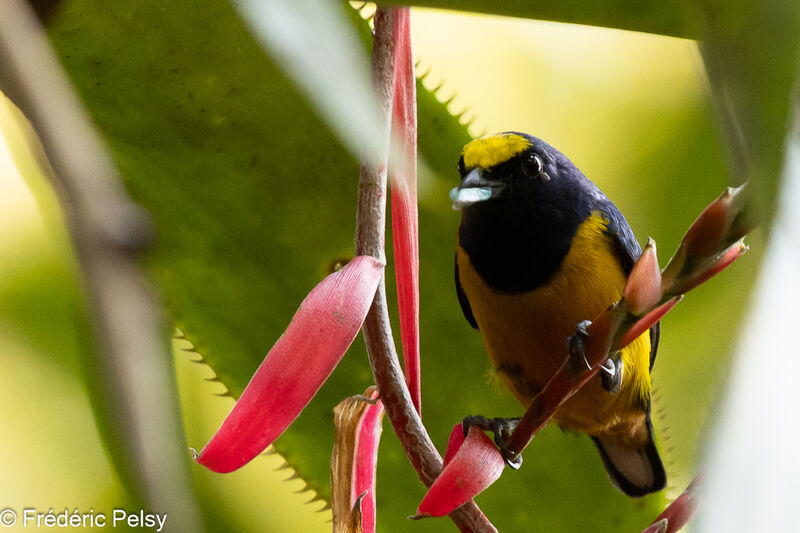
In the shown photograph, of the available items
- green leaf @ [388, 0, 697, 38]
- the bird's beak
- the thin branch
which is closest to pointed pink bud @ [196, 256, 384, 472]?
the thin branch

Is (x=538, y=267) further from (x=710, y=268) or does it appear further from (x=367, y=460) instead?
(x=710, y=268)

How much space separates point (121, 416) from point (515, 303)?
1.78 feet

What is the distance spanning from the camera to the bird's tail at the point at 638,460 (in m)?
0.81

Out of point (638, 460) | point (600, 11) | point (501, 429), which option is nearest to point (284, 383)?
point (600, 11)

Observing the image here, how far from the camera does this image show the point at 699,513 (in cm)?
11

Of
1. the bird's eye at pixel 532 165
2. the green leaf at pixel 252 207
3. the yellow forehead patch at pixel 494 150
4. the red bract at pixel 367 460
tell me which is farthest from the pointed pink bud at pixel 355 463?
the bird's eye at pixel 532 165

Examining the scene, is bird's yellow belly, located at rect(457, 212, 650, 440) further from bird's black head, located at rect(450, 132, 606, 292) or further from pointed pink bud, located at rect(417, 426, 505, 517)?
pointed pink bud, located at rect(417, 426, 505, 517)

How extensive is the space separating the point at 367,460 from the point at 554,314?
0.39 m

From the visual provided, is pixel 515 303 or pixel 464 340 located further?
pixel 515 303

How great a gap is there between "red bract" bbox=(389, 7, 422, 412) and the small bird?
12.6 inches

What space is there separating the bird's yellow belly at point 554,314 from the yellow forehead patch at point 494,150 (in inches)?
3.8

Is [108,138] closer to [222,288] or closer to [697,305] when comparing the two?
[222,288]

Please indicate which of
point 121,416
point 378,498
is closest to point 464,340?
point 378,498

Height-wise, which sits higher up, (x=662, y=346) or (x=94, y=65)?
(x=94, y=65)
